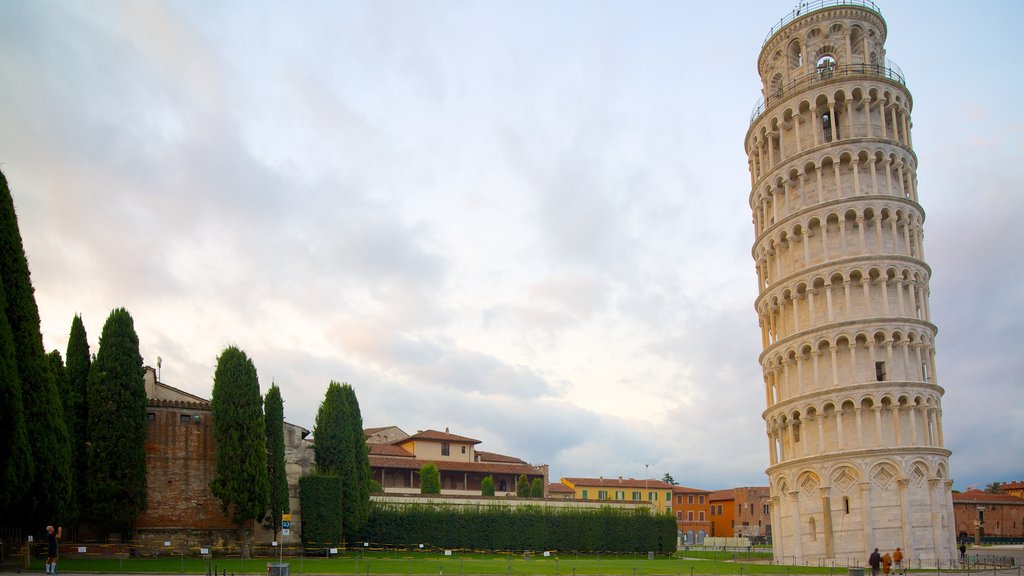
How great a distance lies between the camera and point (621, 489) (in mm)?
113500

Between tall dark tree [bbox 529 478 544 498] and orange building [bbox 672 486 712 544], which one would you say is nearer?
tall dark tree [bbox 529 478 544 498]

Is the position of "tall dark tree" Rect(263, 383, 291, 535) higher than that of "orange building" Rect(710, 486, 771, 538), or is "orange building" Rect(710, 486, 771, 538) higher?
"tall dark tree" Rect(263, 383, 291, 535)

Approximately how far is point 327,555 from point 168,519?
30.3 feet

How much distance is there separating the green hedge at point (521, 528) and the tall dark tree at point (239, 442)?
11.0 meters

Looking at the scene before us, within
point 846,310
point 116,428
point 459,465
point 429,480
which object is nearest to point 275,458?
point 116,428

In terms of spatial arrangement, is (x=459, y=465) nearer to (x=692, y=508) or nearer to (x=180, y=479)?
(x=180, y=479)

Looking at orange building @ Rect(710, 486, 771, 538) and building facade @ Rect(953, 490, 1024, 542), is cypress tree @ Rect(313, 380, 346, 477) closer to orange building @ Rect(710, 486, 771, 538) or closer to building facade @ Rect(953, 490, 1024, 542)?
orange building @ Rect(710, 486, 771, 538)

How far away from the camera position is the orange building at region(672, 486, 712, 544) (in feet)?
416

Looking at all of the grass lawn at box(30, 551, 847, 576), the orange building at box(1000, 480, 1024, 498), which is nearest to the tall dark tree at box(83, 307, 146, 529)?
the grass lawn at box(30, 551, 847, 576)

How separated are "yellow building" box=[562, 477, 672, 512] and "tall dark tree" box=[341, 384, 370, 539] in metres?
52.6

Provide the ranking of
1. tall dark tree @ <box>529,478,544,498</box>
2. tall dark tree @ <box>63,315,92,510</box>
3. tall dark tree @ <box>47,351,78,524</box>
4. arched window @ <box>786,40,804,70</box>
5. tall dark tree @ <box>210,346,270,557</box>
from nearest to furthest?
tall dark tree @ <box>47,351,78,524</box> → tall dark tree @ <box>63,315,92,510</box> → tall dark tree @ <box>210,346,270,557</box> → arched window @ <box>786,40,804,70</box> → tall dark tree @ <box>529,478,544,498</box>

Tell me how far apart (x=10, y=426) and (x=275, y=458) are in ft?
72.6

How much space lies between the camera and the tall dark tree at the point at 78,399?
47.0 meters

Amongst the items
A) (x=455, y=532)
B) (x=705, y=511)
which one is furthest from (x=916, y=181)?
(x=705, y=511)
